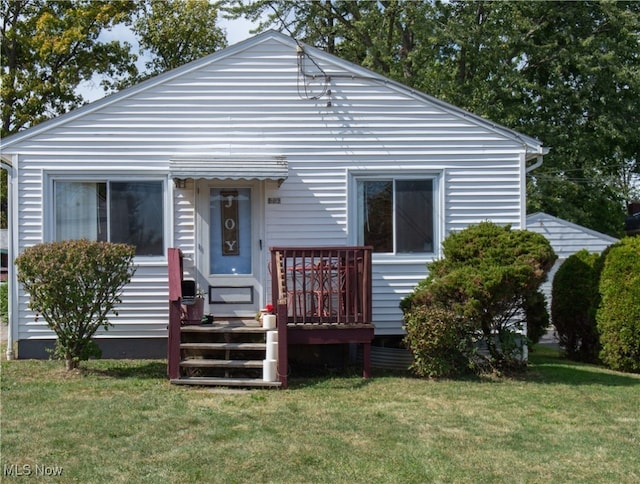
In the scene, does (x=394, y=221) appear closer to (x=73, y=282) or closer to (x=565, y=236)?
(x=73, y=282)

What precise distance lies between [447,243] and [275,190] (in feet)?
8.20

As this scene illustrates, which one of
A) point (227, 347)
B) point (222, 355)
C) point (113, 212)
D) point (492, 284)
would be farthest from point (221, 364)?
point (492, 284)

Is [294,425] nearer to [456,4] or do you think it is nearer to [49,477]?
[49,477]

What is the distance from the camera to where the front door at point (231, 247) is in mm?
10055

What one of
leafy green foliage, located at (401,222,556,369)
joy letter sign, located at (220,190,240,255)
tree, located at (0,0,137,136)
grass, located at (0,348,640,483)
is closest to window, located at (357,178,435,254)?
leafy green foliage, located at (401,222,556,369)

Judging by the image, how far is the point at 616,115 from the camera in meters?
21.6

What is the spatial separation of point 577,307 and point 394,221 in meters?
3.55

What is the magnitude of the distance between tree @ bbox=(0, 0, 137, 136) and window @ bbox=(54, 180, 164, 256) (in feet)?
48.8

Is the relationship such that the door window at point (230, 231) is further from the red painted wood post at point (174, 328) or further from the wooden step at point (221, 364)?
the wooden step at point (221, 364)

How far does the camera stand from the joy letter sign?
10156 mm

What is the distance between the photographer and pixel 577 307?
38.1ft

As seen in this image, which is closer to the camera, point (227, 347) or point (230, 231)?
point (227, 347)

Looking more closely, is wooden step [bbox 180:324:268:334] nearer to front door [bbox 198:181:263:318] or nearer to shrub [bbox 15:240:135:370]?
shrub [bbox 15:240:135:370]
